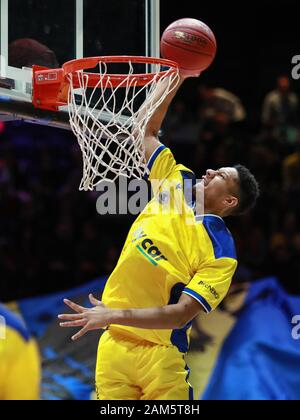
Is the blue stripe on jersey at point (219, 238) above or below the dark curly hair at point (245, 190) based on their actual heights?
below

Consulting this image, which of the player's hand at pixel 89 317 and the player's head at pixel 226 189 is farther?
the player's head at pixel 226 189

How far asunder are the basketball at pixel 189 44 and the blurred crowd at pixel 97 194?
3.41 metres

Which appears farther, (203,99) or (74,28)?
(203,99)

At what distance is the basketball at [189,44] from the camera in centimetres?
412

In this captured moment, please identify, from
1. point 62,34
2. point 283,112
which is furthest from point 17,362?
point 283,112

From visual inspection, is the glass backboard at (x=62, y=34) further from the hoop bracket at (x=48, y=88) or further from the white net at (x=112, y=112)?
the white net at (x=112, y=112)

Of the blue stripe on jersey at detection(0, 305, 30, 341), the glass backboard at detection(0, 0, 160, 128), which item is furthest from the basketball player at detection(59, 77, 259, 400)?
the blue stripe on jersey at detection(0, 305, 30, 341)

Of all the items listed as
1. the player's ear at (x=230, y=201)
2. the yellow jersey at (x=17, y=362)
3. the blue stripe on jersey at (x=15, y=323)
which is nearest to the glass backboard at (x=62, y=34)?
the player's ear at (x=230, y=201)

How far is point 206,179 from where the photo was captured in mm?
4059

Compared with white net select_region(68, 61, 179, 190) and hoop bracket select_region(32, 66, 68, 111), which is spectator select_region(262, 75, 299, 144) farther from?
hoop bracket select_region(32, 66, 68, 111)

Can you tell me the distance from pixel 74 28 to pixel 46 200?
403 cm

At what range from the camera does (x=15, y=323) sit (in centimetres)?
624
